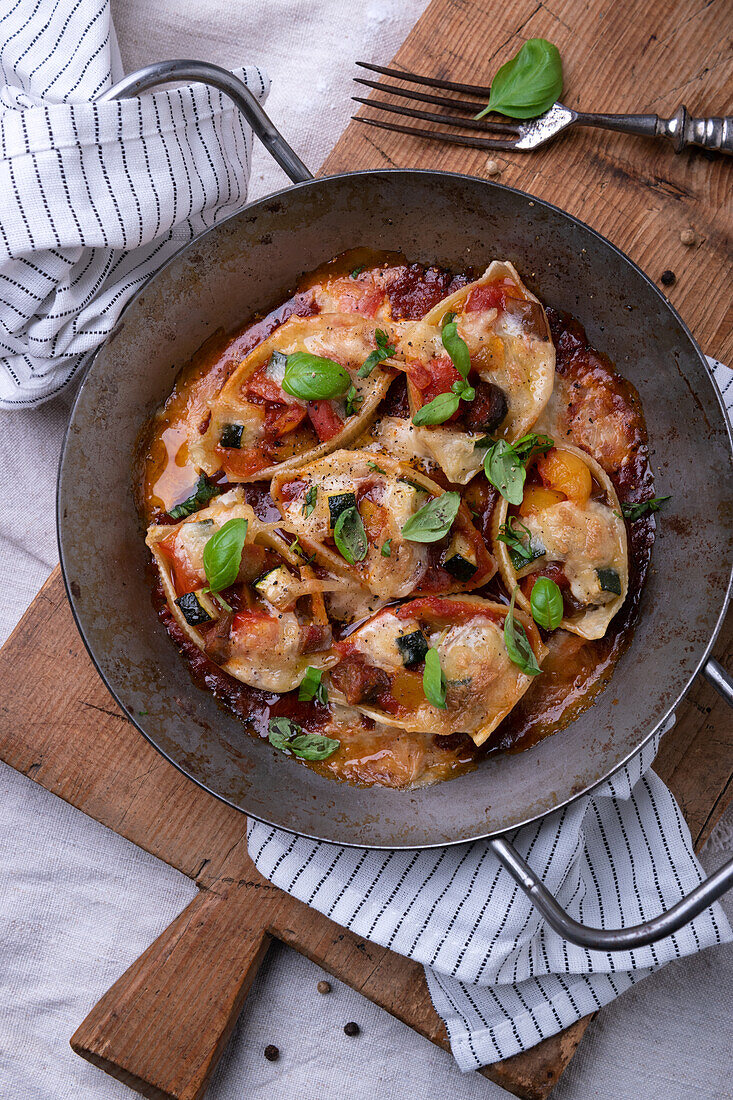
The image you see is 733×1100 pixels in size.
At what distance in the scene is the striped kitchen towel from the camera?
3.66m

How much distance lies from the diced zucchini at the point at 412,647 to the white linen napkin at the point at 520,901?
0.98 m

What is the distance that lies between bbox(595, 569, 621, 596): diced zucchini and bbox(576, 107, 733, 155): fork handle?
6.72 ft

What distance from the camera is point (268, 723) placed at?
381 cm

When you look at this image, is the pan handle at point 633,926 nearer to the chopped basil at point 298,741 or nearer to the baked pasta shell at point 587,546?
the baked pasta shell at point 587,546

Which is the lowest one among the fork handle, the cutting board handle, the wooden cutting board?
the cutting board handle

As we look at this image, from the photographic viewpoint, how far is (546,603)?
134 inches

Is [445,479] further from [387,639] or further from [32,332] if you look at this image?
[32,332]

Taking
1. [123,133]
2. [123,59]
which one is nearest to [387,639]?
[123,133]

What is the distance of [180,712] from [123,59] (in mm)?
3589

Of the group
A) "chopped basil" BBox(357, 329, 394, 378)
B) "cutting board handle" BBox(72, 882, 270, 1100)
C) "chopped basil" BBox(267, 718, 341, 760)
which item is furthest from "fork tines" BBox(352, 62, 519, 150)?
"cutting board handle" BBox(72, 882, 270, 1100)

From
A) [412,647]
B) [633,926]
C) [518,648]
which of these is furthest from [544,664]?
[633,926]

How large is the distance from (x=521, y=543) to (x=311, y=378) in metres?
1.13

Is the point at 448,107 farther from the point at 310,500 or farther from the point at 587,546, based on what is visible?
the point at 587,546

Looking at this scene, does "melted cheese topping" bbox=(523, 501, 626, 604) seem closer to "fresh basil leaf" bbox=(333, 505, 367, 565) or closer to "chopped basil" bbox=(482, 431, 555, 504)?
"chopped basil" bbox=(482, 431, 555, 504)
